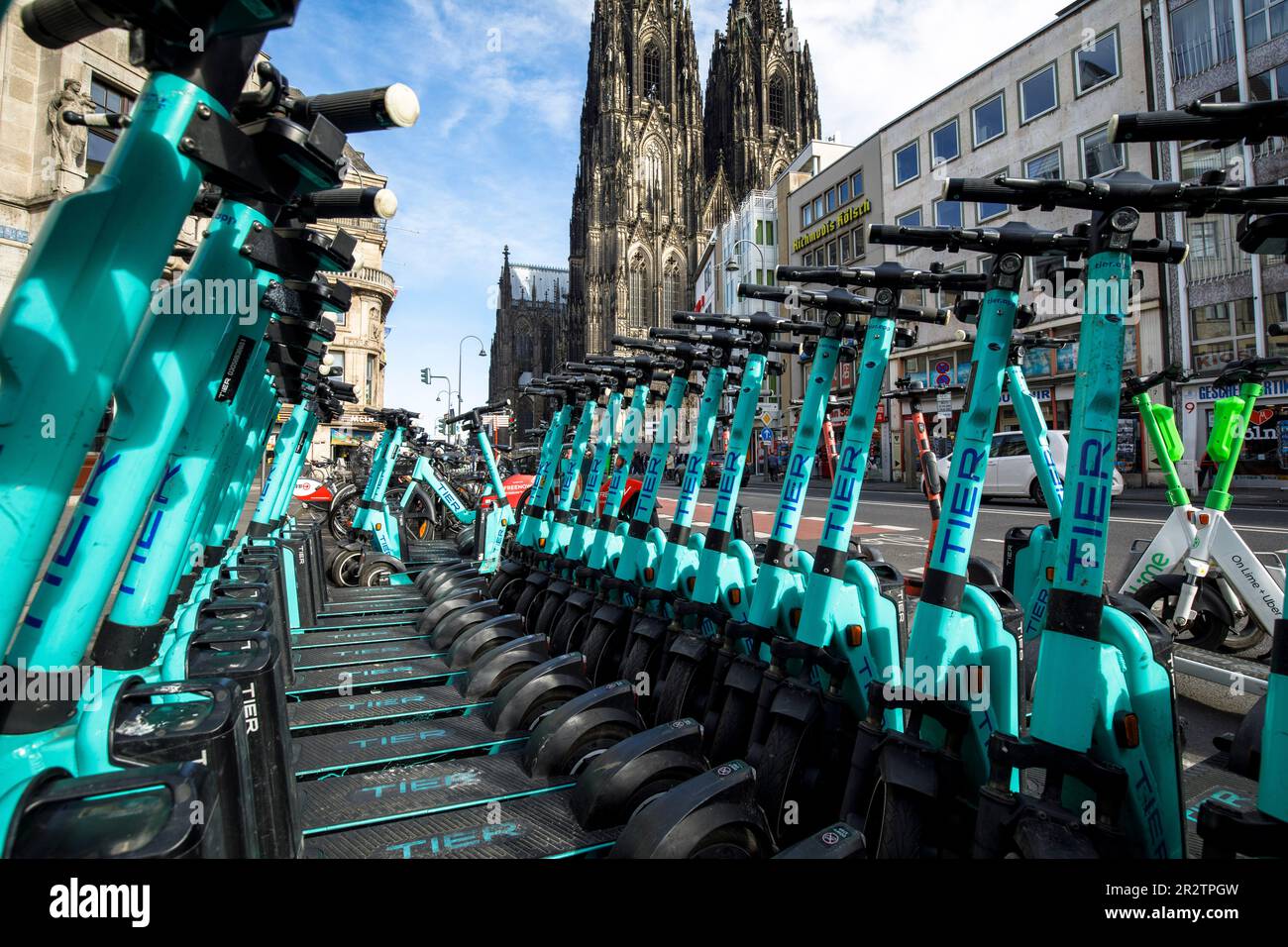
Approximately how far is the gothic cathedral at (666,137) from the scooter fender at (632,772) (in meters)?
57.2

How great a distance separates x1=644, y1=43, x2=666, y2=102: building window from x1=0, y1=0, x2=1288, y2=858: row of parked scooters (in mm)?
66985

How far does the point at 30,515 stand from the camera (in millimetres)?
1265

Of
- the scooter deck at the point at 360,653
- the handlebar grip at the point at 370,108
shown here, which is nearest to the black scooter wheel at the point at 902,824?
the handlebar grip at the point at 370,108

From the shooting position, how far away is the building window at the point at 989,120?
82.6ft

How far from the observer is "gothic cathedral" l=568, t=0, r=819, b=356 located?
196 ft

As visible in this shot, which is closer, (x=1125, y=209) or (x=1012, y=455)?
(x=1125, y=209)

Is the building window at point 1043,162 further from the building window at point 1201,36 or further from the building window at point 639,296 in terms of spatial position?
the building window at point 639,296

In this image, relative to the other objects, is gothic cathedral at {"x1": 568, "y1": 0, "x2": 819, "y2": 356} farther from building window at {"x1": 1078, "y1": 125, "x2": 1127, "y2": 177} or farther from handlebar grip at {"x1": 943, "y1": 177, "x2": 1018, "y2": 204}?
handlebar grip at {"x1": 943, "y1": 177, "x2": 1018, "y2": 204}

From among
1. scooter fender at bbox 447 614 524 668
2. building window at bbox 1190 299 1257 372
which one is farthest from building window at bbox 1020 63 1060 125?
scooter fender at bbox 447 614 524 668

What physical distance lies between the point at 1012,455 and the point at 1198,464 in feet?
20.0

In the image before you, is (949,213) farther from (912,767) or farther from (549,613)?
(912,767)
